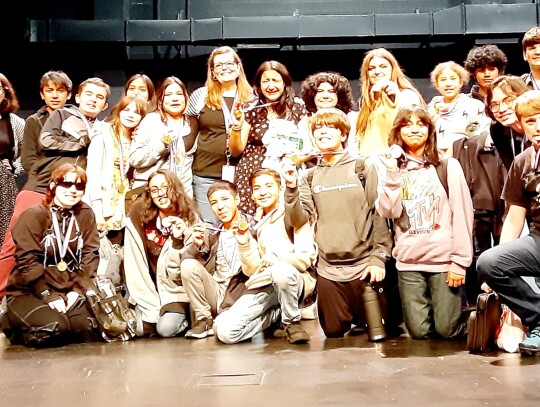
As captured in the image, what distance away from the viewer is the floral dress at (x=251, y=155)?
4.17m

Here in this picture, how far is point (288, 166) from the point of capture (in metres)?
3.45

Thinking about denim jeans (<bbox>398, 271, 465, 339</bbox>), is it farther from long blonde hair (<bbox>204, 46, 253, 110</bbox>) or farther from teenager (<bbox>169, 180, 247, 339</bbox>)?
long blonde hair (<bbox>204, 46, 253, 110</bbox>)

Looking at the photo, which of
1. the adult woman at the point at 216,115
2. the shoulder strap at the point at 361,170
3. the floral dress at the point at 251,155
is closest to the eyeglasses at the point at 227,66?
the adult woman at the point at 216,115

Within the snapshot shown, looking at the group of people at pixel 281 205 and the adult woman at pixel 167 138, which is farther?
the adult woman at pixel 167 138

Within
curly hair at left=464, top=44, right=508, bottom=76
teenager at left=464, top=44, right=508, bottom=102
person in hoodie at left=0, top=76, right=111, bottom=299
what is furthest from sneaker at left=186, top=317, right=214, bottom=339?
curly hair at left=464, top=44, right=508, bottom=76

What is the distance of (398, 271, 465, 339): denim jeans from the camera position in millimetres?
3461

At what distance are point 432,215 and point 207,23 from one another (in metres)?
4.03

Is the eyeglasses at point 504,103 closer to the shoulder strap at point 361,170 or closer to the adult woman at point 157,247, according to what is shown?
the shoulder strap at point 361,170

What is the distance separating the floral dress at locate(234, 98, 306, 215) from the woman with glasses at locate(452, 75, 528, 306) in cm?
110

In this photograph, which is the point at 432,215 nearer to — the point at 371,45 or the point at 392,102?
the point at 392,102

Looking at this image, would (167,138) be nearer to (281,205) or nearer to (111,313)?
(281,205)

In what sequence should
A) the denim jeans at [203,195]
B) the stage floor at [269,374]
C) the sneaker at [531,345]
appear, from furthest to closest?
the denim jeans at [203,195], the sneaker at [531,345], the stage floor at [269,374]

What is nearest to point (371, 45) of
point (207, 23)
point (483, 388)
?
point (207, 23)

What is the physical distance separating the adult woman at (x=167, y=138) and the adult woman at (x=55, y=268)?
20.4 inches
